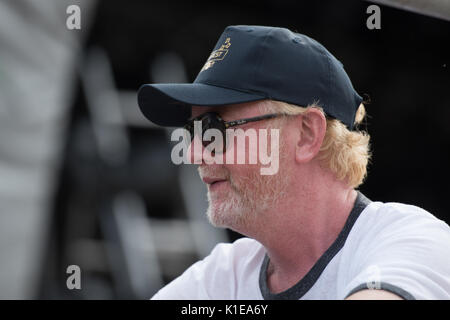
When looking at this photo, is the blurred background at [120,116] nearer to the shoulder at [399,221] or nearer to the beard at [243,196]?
the beard at [243,196]

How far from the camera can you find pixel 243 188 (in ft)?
5.59

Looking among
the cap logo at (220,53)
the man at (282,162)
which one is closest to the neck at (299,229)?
the man at (282,162)

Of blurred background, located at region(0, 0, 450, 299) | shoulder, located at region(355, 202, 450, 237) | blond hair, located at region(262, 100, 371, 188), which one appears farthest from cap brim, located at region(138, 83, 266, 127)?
blurred background, located at region(0, 0, 450, 299)

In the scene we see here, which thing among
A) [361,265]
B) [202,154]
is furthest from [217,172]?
[361,265]

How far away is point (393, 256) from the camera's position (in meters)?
1.27

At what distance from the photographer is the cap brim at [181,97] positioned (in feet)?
5.40

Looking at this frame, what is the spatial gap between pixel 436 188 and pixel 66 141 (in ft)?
8.35

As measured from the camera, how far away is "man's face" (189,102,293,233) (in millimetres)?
1700

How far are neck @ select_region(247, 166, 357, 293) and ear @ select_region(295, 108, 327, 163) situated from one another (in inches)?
3.0

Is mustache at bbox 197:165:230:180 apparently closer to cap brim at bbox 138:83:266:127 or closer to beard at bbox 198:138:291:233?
beard at bbox 198:138:291:233

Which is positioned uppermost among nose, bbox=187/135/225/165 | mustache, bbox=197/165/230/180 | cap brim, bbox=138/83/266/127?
cap brim, bbox=138/83/266/127

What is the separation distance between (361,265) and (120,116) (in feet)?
9.43
